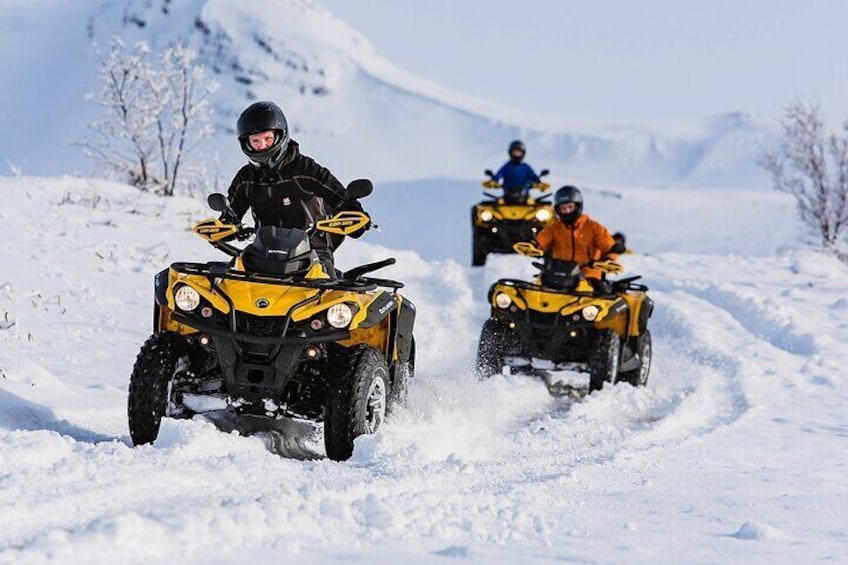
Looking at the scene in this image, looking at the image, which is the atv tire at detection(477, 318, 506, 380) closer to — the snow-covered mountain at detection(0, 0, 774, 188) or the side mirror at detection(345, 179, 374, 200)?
the side mirror at detection(345, 179, 374, 200)

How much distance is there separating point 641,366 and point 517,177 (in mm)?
10194

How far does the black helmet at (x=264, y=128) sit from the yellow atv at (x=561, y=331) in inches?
143

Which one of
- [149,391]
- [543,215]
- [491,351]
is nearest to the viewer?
[149,391]

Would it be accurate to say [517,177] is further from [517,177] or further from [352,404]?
[352,404]

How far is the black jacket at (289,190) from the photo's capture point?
714cm

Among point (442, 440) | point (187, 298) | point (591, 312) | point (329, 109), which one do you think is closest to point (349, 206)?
point (187, 298)

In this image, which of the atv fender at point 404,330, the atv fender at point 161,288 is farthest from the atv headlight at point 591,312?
the atv fender at point 161,288

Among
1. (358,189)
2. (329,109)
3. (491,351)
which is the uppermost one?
(329,109)

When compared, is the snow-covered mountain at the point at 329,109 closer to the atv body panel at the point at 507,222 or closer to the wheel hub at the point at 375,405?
the atv body panel at the point at 507,222

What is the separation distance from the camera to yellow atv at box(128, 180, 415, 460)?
18.8 feet

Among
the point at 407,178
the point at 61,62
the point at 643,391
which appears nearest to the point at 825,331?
the point at 643,391

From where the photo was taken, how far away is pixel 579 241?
11438mm

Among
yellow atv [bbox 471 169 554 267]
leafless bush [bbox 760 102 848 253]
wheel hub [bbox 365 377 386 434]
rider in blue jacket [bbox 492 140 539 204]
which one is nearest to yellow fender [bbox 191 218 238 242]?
wheel hub [bbox 365 377 386 434]

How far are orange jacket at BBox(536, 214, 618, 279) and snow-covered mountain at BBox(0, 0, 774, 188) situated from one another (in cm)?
6904
